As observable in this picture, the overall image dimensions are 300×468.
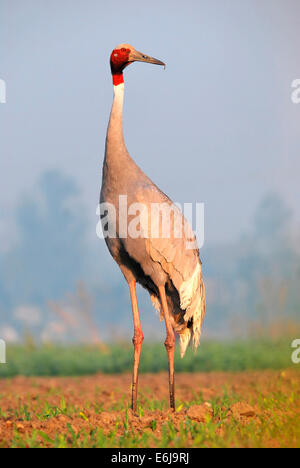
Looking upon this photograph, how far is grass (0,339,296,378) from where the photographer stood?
1227 cm

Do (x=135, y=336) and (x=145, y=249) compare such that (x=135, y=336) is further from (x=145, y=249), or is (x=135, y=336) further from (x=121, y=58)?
(x=121, y=58)

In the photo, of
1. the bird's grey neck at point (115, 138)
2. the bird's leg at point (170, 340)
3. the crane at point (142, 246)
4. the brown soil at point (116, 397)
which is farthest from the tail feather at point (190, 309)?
the bird's grey neck at point (115, 138)

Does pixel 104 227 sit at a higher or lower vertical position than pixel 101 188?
lower

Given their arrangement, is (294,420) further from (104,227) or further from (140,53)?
(140,53)

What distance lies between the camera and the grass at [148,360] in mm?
12273

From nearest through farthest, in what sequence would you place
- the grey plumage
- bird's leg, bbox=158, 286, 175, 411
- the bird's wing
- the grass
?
the grey plumage → the bird's wing → bird's leg, bbox=158, 286, 175, 411 → the grass

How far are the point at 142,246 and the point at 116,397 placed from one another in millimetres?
3653

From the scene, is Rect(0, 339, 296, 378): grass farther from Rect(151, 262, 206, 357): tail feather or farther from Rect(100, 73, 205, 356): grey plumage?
Rect(100, 73, 205, 356): grey plumage

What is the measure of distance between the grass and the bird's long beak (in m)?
6.87

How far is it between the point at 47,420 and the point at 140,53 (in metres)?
3.59

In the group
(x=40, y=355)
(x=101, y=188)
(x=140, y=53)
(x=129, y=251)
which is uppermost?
(x=140, y=53)

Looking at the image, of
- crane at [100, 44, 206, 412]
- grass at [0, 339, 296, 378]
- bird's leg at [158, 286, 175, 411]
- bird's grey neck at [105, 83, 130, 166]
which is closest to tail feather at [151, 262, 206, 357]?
crane at [100, 44, 206, 412]
